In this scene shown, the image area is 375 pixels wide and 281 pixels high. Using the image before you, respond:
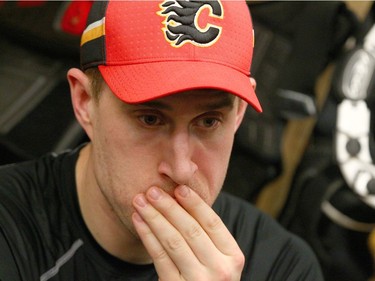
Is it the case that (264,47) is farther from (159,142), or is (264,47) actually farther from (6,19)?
(159,142)

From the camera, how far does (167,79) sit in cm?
97

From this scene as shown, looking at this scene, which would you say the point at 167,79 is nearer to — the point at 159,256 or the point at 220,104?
the point at 220,104

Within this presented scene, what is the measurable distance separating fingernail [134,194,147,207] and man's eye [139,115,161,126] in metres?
0.12

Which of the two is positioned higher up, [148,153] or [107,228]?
[148,153]

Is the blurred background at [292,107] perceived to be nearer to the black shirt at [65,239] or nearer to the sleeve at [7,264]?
the black shirt at [65,239]

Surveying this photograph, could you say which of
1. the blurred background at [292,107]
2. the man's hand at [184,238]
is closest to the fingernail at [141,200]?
the man's hand at [184,238]

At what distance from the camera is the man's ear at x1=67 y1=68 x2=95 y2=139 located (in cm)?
111

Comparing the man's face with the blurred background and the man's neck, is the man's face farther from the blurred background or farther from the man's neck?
the blurred background

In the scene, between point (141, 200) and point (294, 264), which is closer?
point (141, 200)

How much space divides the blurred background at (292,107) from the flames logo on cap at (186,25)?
0.82m

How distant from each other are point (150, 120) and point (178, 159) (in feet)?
0.26

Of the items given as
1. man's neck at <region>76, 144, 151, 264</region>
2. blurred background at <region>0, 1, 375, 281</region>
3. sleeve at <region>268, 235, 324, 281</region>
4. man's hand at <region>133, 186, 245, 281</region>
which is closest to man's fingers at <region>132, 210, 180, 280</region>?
man's hand at <region>133, 186, 245, 281</region>

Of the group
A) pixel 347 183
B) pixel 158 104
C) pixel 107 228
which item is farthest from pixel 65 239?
pixel 347 183

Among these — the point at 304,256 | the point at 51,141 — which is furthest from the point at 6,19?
the point at 304,256
